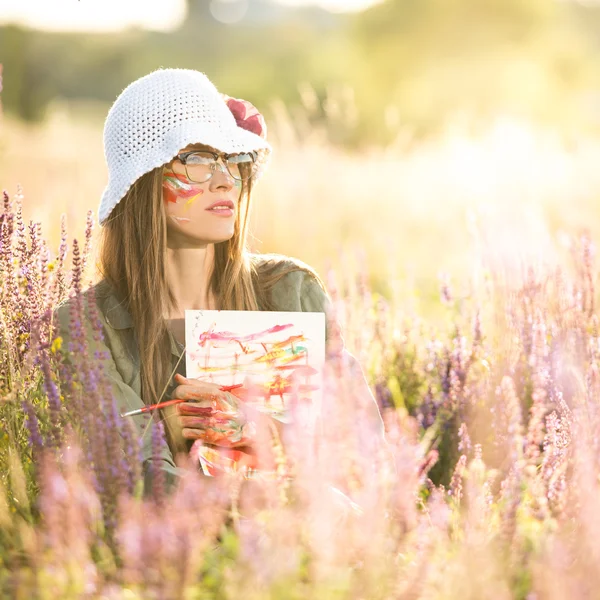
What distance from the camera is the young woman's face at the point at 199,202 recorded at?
2.86 metres

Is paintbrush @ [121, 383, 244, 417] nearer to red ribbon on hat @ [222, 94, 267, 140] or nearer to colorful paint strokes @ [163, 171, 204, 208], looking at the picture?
colorful paint strokes @ [163, 171, 204, 208]

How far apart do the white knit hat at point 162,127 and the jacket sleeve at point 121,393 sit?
0.39 m

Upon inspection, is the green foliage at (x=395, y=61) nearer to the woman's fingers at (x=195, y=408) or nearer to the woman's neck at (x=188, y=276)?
the woman's neck at (x=188, y=276)

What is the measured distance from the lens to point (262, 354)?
2.82 meters

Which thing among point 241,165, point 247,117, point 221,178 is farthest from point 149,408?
point 247,117

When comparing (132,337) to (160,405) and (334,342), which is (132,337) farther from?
(334,342)

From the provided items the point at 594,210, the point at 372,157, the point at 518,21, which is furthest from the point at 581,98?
the point at 594,210

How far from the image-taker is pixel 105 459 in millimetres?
2225

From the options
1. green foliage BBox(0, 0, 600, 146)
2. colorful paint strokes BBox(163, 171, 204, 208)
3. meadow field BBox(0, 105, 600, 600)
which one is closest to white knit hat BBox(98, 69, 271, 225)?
colorful paint strokes BBox(163, 171, 204, 208)

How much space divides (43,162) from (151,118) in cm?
830

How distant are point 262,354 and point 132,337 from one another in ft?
1.36

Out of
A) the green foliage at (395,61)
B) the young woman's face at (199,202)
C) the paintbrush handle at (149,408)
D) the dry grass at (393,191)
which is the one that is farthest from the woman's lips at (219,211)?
the green foliage at (395,61)

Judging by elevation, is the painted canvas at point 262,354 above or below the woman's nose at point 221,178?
below

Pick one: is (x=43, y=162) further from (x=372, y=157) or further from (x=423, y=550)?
(x=423, y=550)
